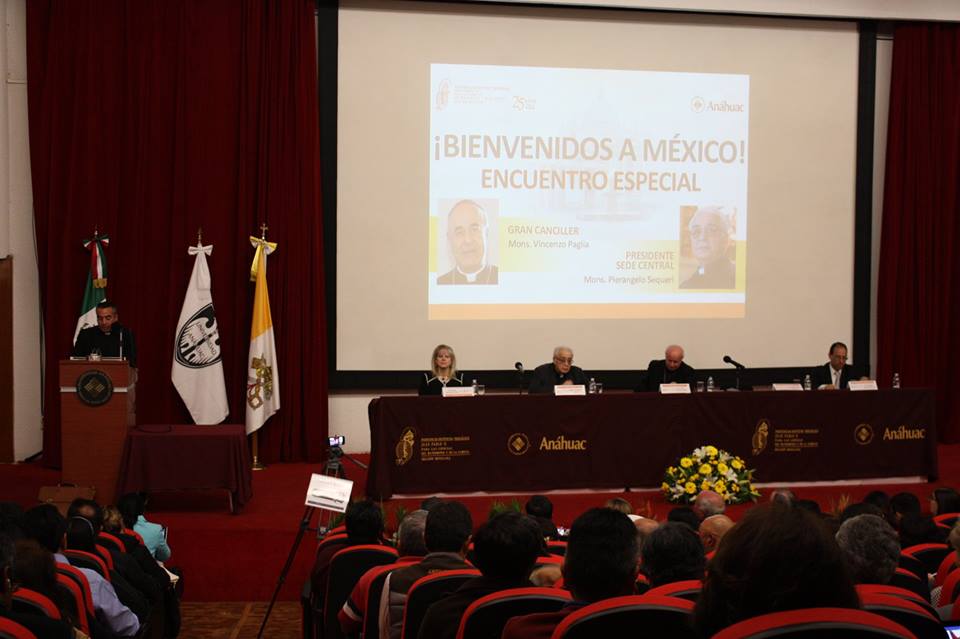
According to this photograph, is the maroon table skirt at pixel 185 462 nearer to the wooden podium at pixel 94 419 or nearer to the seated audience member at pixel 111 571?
the wooden podium at pixel 94 419

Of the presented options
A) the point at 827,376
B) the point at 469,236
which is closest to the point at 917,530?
the point at 827,376

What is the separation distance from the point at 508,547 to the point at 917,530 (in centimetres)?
216

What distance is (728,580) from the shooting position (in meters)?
1.34

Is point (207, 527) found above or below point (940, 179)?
below

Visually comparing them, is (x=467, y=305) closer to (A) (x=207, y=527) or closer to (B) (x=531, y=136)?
(B) (x=531, y=136)

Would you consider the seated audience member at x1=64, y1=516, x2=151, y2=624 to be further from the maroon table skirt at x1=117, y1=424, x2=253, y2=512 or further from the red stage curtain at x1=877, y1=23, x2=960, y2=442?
the red stage curtain at x1=877, y1=23, x2=960, y2=442

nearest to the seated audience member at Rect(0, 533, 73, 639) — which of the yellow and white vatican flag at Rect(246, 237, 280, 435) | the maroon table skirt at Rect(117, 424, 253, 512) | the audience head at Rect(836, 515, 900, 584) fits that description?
the audience head at Rect(836, 515, 900, 584)

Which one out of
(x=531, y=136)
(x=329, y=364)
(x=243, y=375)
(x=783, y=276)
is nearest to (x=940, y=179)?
(x=783, y=276)

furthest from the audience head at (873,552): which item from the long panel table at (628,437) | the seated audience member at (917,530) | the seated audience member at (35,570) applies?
the long panel table at (628,437)

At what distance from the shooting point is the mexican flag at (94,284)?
8367 millimetres

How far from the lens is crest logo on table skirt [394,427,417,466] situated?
6.94 m

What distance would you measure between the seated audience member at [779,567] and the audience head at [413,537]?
6.64 ft

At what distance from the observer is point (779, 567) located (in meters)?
1.31

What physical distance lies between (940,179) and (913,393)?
3.05m
